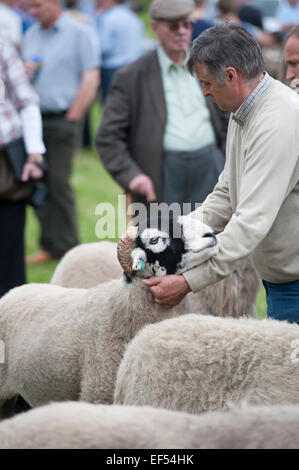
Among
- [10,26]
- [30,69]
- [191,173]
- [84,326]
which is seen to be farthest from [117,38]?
[84,326]

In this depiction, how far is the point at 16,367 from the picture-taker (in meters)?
4.02

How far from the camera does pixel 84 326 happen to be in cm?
380

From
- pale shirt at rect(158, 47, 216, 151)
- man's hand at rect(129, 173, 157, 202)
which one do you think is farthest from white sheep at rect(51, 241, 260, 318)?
pale shirt at rect(158, 47, 216, 151)

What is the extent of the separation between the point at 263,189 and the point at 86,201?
8.61 m

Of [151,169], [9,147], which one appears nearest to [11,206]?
[9,147]

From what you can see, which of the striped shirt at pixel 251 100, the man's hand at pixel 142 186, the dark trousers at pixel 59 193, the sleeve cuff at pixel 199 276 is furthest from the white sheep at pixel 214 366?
the dark trousers at pixel 59 193

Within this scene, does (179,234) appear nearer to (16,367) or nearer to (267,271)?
(267,271)

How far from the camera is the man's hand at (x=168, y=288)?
3.38m

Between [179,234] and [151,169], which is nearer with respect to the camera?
[179,234]

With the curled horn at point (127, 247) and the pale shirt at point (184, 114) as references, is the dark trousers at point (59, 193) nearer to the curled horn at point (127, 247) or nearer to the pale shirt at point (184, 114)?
the pale shirt at point (184, 114)

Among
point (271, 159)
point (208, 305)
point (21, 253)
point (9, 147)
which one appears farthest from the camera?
point (21, 253)

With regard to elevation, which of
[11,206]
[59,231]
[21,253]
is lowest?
[59,231]

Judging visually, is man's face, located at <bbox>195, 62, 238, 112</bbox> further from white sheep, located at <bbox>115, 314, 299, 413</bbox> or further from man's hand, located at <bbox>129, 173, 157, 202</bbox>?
man's hand, located at <bbox>129, 173, 157, 202</bbox>

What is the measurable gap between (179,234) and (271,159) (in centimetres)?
51
